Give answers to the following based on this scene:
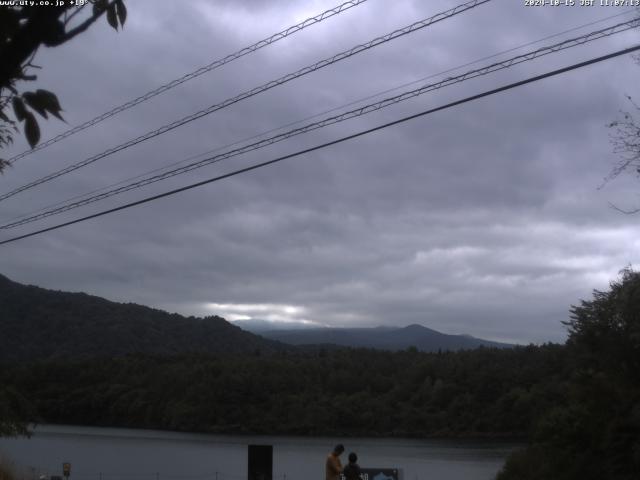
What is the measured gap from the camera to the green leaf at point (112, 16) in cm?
348

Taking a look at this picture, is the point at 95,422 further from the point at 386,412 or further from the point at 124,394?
the point at 386,412

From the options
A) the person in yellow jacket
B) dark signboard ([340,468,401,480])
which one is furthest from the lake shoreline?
the person in yellow jacket

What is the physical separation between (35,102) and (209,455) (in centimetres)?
4598

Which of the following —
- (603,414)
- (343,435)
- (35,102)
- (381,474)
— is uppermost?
(35,102)

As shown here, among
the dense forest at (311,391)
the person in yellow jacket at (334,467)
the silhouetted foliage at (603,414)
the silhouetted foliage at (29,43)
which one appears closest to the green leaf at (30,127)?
the silhouetted foliage at (29,43)

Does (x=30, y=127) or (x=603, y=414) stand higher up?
(x=30, y=127)

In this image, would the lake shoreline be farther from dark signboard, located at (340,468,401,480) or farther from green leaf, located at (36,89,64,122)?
green leaf, located at (36,89,64,122)

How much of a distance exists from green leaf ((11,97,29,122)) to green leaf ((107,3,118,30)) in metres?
0.58

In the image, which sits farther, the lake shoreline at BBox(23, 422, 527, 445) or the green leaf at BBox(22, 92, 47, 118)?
the lake shoreline at BBox(23, 422, 527, 445)

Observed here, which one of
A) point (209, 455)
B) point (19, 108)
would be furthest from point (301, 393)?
point (19, 108)

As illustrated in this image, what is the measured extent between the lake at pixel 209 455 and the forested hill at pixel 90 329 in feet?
25.3

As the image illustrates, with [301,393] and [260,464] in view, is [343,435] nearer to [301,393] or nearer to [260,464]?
[301,393]

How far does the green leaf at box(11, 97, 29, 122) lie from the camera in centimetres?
328

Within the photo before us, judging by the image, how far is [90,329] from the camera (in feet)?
246
